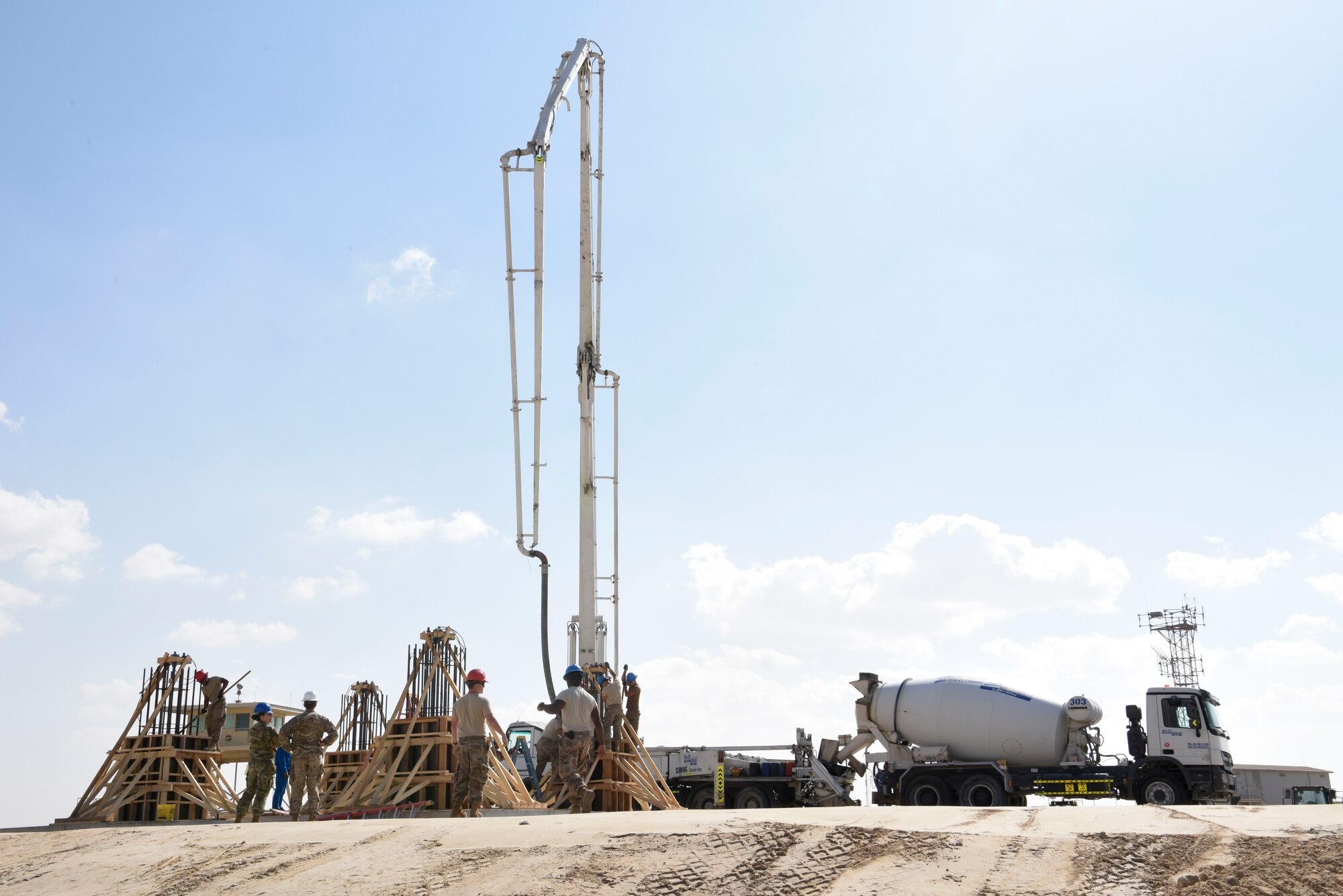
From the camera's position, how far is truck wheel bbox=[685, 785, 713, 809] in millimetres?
26641

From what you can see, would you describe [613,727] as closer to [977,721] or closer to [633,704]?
[633,704]

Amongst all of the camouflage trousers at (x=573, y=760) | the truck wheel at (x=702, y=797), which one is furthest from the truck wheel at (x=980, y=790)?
the camouflage trousers at (x=573, y=760)

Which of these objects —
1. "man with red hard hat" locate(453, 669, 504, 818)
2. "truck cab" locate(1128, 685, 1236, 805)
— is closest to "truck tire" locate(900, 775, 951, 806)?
"truck cab" locate(1128, 685, 1236, 805)

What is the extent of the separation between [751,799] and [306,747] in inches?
538

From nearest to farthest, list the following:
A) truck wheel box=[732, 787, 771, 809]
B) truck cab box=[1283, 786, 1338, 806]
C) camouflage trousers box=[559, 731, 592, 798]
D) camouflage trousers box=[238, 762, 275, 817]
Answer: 1. camouflage trousers box=[559, 731, 592, 798]
2. camouflage trousers box=[238, 762, 275, 817]
3. truck wheel box=[732, 787, 771, 809]
4. truck cab box=[1283, 786, 1338, 806]

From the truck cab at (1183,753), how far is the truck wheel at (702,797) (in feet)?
29.4

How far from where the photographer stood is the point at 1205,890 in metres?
7.26

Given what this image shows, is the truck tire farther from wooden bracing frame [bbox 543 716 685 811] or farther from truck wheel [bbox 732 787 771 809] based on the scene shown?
wooden bracing frame [bbox 543 716 685 811]

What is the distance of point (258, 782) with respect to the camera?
578 inches

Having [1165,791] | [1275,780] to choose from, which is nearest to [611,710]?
[1165,791]

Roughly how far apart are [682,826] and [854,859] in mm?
1546

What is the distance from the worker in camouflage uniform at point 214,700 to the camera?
18031 mm

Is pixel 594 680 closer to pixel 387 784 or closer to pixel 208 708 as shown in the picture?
pixel 387 784

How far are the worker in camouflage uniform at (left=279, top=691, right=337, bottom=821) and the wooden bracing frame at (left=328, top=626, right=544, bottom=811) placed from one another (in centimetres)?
186
